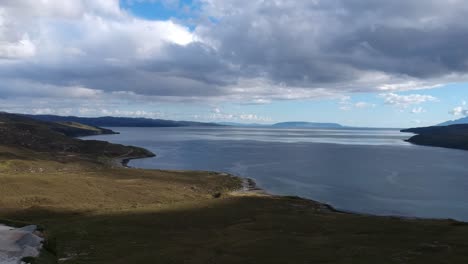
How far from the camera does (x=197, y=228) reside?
55.5 m

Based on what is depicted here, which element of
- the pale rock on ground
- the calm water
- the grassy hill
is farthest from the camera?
the calm water

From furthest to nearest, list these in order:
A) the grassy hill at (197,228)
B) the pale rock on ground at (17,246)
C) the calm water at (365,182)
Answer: the calm water at (365,182) → the grassy hill at (197,228) → the pale rock on ground at (17,246)

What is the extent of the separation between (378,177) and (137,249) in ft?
362

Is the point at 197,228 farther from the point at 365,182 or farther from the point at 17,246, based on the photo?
the point at 365,182

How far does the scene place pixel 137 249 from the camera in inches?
1565

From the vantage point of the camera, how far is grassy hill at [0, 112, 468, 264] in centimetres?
3728

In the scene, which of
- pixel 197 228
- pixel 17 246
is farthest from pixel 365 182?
pixel 17 246

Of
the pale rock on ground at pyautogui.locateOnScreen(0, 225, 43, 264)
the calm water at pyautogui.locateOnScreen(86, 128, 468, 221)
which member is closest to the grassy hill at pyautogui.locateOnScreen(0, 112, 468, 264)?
the pale rock on ground at pyautogui.locateOnScreen(0, 225, 43, 264)

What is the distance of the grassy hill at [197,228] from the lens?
37.3m

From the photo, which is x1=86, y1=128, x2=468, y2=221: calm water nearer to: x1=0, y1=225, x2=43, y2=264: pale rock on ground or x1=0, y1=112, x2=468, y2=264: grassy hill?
x1=0, y1=112, x2=468, y2=264: grassy hill

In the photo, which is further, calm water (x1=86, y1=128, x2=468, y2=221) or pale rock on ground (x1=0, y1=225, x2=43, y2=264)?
calm water (x1=86, y1=128, x2=468, y2=221)

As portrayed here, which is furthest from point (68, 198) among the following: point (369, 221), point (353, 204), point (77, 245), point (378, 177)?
point (378, 177)

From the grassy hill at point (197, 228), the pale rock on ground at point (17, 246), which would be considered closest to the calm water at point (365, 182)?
the grassy hill at point (197, 228)

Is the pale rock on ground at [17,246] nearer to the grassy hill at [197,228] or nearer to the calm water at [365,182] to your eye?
the grassy hill at [197,228]
